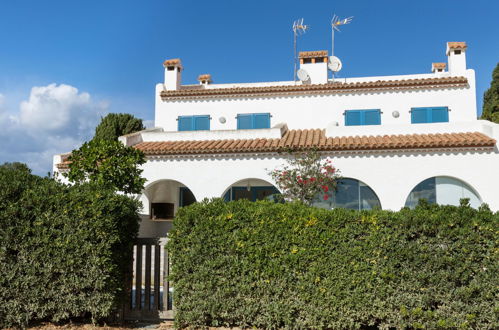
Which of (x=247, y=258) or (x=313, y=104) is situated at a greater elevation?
(x=313, y=104)

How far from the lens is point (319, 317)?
7.06 m

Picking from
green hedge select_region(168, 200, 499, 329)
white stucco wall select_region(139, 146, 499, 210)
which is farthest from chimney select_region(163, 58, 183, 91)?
green hedge select_region(168, 200, 499, 329)

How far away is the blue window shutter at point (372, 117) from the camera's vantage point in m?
19.6

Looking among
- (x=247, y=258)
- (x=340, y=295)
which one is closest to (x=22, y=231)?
(x=247, y=258)

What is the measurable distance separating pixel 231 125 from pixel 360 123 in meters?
6.36

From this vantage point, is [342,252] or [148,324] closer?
[342,252]

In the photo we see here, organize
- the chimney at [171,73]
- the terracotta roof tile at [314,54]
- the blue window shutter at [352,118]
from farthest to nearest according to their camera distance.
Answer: the chimney at [171,73], the terracotta roof tile at [314,54], the blue window shutter at [352,118]

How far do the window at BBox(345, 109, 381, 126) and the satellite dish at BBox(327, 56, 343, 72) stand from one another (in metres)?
3.40

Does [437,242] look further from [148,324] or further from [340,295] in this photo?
[148,324]

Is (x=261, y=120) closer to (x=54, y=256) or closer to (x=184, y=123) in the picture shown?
(x=184, y=123)

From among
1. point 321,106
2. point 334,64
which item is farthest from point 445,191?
point 334,64

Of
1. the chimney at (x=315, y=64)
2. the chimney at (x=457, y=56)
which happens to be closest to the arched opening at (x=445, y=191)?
the chimney at (x=457, y=56)

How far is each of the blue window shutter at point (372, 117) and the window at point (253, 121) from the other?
15.6 feet

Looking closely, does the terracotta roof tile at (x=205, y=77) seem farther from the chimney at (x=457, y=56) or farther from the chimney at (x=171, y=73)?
the chimney at (x=457, y=56)
